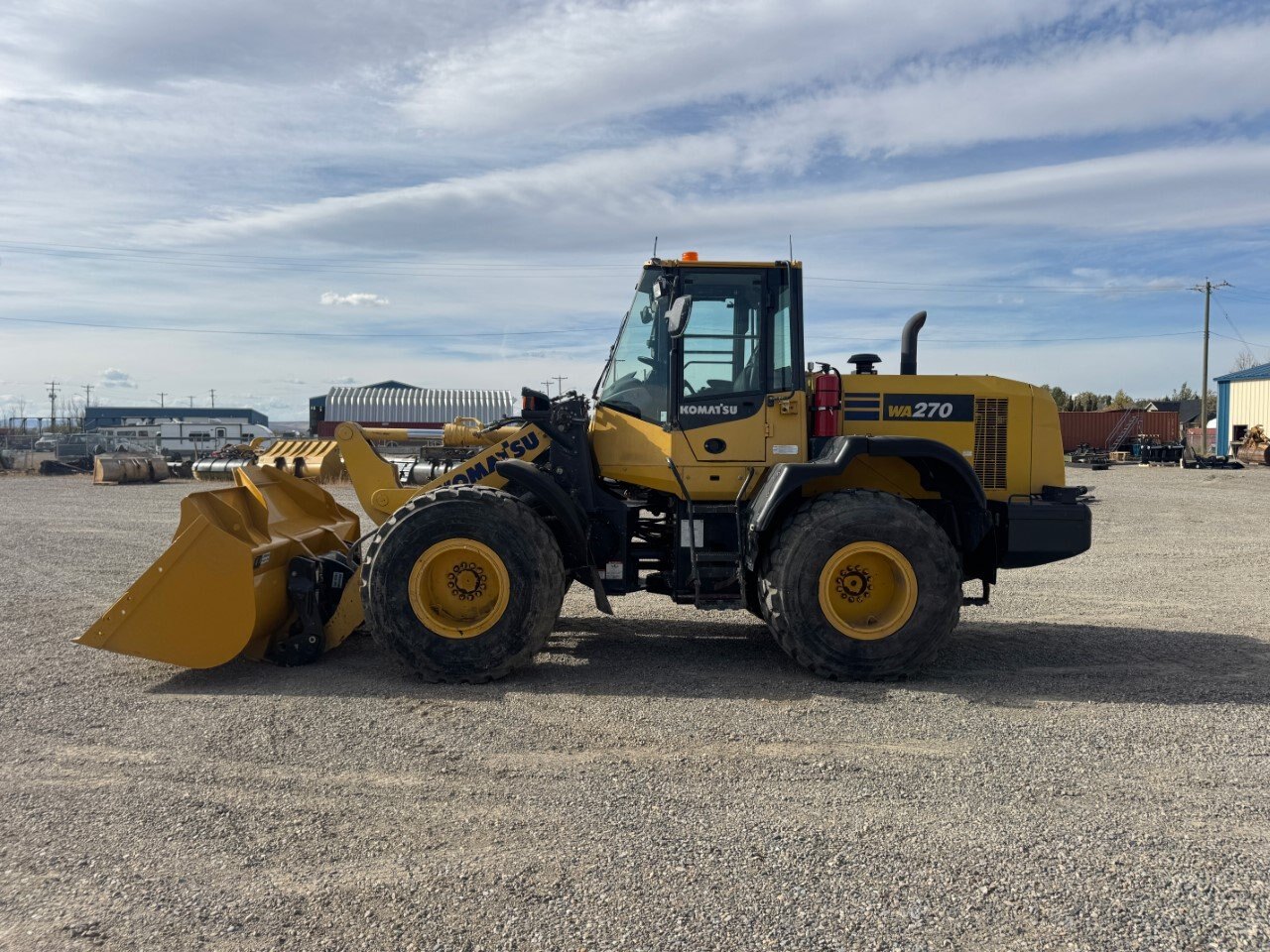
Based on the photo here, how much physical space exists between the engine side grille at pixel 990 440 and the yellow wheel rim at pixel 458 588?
3488mm

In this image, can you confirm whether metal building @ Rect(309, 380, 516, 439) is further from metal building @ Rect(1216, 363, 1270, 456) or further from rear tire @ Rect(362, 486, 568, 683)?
rear tire @ Rect(362, 486, 568, 683)

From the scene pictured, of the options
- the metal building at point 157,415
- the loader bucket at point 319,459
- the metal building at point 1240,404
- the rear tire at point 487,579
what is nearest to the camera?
the rear tire at point 487,579

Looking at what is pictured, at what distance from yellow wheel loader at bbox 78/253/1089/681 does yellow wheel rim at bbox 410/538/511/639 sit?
0.6 inches

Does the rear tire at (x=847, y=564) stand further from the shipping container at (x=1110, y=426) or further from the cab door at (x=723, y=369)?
the shipping container at (x=1110, y=426)

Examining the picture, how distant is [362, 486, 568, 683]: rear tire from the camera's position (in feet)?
20.2

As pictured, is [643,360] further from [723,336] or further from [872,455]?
[872,455]

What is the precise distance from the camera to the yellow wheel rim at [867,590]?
6.20 meters

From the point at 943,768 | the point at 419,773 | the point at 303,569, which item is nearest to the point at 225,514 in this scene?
the point at 303,569

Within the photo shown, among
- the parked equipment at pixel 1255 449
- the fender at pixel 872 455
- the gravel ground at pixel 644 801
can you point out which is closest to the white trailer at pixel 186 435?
the gravel ground at pixel 644 801

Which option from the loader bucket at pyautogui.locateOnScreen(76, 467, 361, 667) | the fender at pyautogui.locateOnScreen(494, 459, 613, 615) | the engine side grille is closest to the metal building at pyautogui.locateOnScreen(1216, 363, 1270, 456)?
the engine side grille

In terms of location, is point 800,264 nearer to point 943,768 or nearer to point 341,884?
point 943,768

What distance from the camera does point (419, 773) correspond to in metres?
4.61

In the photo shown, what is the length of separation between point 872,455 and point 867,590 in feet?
2.96

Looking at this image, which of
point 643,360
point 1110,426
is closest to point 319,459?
point 643,360
